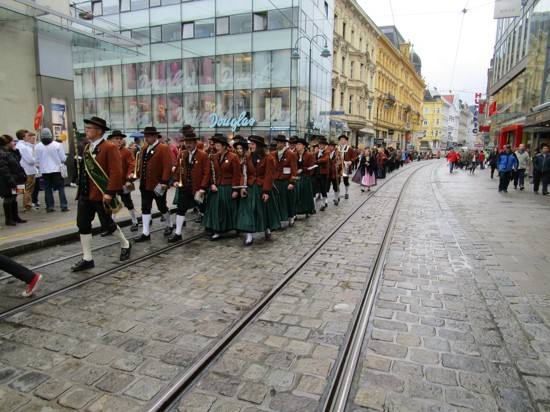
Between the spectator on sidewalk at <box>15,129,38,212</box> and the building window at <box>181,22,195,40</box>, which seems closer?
the spectator on sidewalk at <box>15,129,38,212</box>

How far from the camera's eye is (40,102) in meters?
12.8

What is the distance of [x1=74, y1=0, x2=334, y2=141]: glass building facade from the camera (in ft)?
91.4

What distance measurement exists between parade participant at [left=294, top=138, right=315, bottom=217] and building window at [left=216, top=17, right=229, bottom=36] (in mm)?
21859

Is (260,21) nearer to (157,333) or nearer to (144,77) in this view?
(144,77)

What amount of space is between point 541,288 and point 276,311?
133 inches

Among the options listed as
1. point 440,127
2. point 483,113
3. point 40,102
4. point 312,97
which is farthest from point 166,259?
point 440,127

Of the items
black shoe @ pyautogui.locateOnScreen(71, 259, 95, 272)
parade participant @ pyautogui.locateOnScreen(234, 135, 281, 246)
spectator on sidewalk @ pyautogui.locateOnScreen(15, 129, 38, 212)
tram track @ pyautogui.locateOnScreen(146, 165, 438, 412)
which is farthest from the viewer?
spectator on sidewalk @ pyautogui.locateOnScreen(15, 129, 38, 212)

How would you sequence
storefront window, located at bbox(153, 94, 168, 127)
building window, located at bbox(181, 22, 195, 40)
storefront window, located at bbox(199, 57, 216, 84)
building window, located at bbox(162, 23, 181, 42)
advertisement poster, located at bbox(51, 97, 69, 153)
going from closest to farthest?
advertisement poster, located at bbox(51, 97, 69, 153) < storefront window, located at bbox(199, 57, 216, 84) < building window, located at bbox(181, 22, 195, 40) < building window, located at bbox(162, 23, 181, 42) < storefront window, located at bbox(153, 94, 168, 127)

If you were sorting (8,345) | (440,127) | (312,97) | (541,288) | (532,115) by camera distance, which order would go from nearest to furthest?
(8,345), (541,288), (532,115), (312,97), (440,127)

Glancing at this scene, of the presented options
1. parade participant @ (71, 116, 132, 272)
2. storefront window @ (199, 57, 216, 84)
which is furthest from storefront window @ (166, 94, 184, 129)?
parade participant @ (71, 116, 132, 272)

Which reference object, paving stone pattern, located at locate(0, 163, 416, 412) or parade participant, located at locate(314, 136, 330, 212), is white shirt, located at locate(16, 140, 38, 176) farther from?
parade participant, located at locate(314, 136, 330, 212)

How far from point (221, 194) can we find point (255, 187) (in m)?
0.66

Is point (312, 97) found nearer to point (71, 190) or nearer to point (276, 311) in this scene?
point (71, 190)

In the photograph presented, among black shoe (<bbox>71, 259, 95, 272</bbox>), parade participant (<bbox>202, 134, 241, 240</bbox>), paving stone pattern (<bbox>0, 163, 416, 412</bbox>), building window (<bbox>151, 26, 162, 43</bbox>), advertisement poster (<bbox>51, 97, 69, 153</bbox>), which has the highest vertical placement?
building window (<bbox>151, 26, 162, 43</bbox>)
